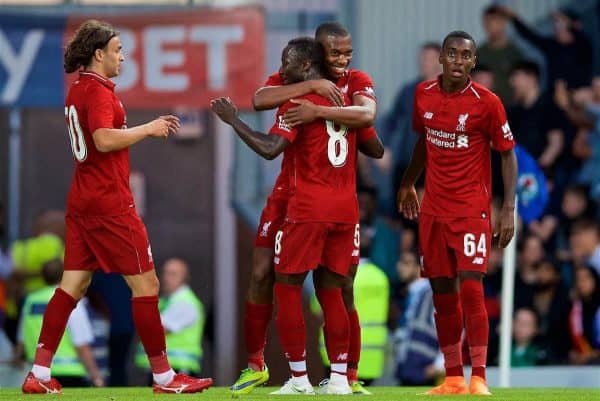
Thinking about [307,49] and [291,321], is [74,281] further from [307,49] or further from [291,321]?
[307,49]

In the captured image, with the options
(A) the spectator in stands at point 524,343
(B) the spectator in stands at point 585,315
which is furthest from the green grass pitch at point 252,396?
(B) the spectator in stands at point 585,315

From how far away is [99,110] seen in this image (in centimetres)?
916

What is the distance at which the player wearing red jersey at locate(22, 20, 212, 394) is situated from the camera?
9258 millimetres

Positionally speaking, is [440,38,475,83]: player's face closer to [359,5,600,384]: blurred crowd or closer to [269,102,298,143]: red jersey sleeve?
[269,102,298,143]: red jersey sleeve

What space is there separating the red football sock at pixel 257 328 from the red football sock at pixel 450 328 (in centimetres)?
98

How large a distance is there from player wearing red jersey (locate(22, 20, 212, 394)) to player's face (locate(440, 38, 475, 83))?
1.56 m

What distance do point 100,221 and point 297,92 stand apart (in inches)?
50.1

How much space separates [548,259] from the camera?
15.9m

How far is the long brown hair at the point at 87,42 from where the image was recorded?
30.8ft

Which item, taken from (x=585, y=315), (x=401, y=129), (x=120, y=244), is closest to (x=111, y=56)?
(x=120, y=244)

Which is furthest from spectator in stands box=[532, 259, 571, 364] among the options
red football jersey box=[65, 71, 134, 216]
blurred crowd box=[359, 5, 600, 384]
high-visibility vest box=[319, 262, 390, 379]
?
red football jersey box=[65, 71, 134, 216]

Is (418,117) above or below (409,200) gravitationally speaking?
above

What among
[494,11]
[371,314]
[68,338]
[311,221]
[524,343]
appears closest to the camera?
[311,221]

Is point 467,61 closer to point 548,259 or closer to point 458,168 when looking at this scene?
point 458,168
